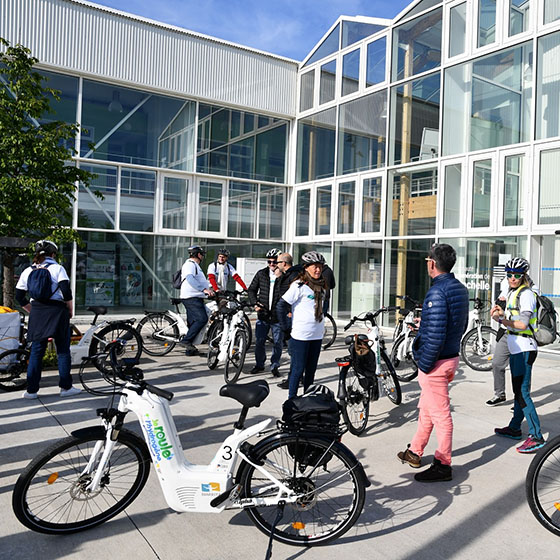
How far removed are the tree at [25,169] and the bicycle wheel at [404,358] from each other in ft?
18.2

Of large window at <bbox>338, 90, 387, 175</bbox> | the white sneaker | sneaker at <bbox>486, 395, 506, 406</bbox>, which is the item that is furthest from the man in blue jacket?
large window at <bbox>338, 90, 387, 175</bbox>

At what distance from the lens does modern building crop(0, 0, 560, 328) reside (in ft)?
36.4

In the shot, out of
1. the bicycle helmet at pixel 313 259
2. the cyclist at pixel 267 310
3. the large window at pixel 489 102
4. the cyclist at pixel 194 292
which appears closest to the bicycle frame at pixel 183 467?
the bicycle helmet at pixel 313 259

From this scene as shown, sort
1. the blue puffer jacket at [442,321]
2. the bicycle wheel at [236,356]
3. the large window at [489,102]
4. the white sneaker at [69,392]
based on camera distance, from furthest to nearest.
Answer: the large window at [489,102] → the bicycle wheel at [236,356] → the white sneaker at [69,392] → the blue puffer jacket at [442,321]

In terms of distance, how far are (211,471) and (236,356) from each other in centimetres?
434

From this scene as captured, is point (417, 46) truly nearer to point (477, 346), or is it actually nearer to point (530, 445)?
point (477, 346)

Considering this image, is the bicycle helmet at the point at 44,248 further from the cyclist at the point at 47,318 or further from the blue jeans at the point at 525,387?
the blue jeans at the point at 525,387

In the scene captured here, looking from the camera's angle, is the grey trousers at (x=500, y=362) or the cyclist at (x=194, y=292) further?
the cyclist at (x=194, y=292)

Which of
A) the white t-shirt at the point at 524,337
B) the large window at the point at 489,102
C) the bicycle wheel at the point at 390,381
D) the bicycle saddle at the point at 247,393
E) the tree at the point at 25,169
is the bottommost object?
the bicycle wheel at the point at 390,381

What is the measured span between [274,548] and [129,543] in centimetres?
82

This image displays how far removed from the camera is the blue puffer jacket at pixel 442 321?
398 cm

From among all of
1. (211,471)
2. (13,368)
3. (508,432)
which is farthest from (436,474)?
(13,368)

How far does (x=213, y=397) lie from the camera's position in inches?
256

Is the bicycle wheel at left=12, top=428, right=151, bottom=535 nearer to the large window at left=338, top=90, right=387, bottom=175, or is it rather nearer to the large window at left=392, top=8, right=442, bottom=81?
the large window at left=338, top=90, right=387, bottom=175
